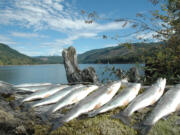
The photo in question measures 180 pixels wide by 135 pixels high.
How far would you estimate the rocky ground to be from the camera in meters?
2.01

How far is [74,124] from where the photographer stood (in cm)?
225

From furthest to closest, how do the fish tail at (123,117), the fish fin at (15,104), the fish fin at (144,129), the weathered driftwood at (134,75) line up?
the weathered driftwood at (134,75), the fish fin at (15,104), the fish tail at (123,117), the fish fin at (144,129)

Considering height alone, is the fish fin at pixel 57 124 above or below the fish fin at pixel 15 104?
below

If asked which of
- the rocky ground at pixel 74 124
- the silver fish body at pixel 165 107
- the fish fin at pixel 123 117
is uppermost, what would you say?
the silver fish body at pixel 165 107

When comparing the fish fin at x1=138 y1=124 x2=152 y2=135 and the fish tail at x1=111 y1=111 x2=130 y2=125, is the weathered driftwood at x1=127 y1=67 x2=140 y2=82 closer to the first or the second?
the fish tail at x1=111 y1=111 x2=130 y2=125

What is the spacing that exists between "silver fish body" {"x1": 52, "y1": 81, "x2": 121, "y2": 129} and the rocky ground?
9 cm

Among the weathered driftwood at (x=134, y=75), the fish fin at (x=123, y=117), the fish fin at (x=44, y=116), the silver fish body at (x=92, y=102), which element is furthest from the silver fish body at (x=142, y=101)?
the weathered driftwood at (x=134, y=75)

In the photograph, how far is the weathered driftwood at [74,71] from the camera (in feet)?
27.5

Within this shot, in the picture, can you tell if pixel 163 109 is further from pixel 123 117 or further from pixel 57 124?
pixel 57 124

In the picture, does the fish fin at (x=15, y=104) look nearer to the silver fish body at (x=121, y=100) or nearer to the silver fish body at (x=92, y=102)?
the silver fish body at (x=92, y=102)

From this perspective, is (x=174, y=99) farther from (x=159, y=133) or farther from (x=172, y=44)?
(x=172, y=44)

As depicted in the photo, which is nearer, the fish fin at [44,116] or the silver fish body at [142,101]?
the silver fish body at [142,101]

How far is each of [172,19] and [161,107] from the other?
6.21m

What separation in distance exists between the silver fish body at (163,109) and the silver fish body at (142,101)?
212 millimetres
